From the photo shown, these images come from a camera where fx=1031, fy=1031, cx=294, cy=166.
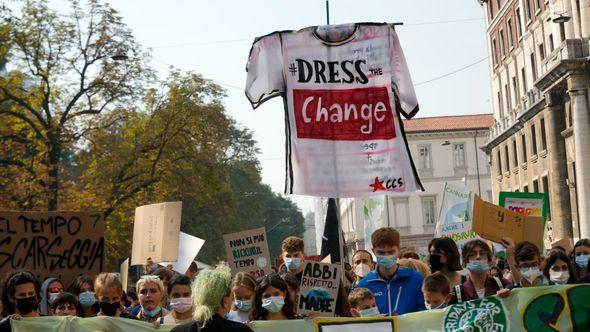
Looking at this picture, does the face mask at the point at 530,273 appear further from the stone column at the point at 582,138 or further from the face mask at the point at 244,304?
the stone column at the point at 582,138

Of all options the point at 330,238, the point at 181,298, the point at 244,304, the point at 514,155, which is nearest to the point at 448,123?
the point at 514,155

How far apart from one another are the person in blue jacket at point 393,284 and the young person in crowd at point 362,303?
367mm

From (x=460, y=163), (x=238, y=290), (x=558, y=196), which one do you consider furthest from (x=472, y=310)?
(x=460, y=163)

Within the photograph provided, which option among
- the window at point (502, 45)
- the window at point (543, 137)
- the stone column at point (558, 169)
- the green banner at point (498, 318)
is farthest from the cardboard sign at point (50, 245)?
the window at point (502, 45)

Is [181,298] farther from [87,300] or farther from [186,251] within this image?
[186,251]

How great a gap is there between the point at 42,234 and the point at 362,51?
3.96m

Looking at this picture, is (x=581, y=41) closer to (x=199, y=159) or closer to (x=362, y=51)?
A: (x=199, y=159)

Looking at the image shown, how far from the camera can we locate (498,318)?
23.7 ft

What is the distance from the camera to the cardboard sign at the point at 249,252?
1143 centimetres

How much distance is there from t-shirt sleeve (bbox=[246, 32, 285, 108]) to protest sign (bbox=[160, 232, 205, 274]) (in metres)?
4.43

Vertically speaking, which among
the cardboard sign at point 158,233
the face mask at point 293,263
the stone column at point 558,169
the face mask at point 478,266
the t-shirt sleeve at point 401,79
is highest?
the stone column at point 558,169

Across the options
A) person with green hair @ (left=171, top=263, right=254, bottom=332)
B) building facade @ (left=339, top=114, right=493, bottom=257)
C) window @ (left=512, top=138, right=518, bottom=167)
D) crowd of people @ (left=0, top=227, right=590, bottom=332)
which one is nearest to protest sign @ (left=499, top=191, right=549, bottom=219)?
crowd of people @ (left=0, top=227, right=590, bottom=332)

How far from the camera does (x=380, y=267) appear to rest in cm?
809

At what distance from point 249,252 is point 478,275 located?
4.06m
